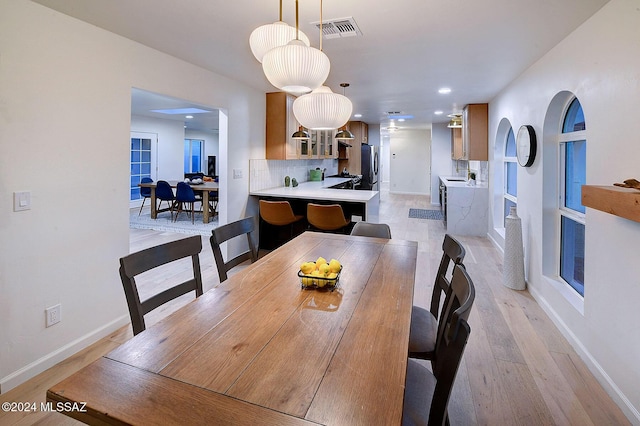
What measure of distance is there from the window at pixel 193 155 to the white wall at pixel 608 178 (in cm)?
1136

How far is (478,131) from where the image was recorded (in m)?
5.64

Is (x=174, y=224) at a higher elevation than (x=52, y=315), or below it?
higher

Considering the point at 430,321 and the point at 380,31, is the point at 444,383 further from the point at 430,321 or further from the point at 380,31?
the point at 380,31

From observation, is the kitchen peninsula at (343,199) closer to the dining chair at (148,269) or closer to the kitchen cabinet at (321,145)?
the kitchen cabinet at (321,145)

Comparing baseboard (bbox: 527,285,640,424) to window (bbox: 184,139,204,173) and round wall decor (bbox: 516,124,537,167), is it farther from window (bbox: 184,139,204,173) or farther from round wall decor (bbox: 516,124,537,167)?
window (bbox: 184,139,204,173)

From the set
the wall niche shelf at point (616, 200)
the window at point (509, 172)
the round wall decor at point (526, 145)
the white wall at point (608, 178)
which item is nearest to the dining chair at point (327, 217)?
the round wall decor at point (526, 145)

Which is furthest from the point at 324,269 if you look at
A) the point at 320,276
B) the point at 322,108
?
the point at 322,108

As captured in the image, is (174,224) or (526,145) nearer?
(526,145)

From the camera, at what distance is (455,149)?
27.9 feet

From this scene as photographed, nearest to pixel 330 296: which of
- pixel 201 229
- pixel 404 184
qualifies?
pixel 201 229

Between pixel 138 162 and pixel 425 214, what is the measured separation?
24.6ft

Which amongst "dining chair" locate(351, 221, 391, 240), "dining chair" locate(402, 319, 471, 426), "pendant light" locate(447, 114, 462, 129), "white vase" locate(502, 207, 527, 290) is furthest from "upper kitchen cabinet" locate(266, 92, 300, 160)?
"dining chair" locate(402, 319, 471, 426)

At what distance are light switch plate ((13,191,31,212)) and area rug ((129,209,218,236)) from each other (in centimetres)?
384

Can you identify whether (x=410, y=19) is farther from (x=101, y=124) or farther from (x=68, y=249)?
(x=68, y=249)
